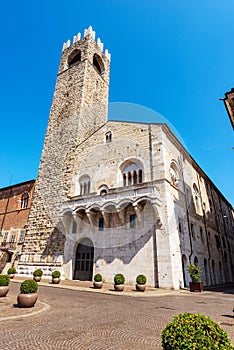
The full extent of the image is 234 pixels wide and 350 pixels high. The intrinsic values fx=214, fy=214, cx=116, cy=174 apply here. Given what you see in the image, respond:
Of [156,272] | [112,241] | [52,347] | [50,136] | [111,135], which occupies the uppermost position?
[50,136]

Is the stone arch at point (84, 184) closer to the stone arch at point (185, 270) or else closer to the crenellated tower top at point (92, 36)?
the stone arch at point (185, 270)

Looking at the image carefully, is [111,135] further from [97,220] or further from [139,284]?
[139,284]

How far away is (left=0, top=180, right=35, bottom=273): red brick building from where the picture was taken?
2612 centimetres

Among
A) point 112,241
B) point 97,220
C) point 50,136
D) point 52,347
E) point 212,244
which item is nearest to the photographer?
point 52,347

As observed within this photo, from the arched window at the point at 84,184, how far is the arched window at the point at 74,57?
67.6 ft

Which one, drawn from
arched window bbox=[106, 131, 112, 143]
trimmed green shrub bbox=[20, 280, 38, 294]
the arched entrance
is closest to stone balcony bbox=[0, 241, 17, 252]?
the arched entrance

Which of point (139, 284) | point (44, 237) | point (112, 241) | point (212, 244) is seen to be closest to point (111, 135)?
point (112, 241)

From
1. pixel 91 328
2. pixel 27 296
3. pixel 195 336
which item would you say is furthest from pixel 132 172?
pixel 195 336

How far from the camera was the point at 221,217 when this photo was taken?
34688 millimetres

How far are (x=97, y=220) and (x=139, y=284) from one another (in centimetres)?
737

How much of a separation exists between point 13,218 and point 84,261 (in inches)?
574

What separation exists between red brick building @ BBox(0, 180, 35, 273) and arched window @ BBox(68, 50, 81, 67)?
774 inches

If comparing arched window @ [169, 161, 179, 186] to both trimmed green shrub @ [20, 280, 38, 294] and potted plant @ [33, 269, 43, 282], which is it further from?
trimmed green shrub @ [20, 280, 38, 294]

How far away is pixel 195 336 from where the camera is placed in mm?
2623
